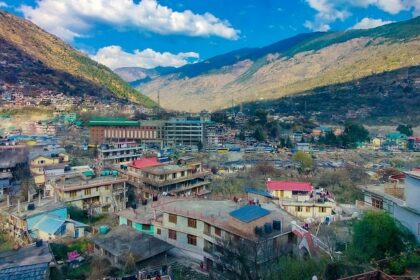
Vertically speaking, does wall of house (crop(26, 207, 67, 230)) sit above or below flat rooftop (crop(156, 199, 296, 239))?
below

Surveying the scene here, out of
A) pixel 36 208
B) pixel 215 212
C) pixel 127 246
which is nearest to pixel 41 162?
pixel 36 208

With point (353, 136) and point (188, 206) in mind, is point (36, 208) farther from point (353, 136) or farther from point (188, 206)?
point (353, 136)

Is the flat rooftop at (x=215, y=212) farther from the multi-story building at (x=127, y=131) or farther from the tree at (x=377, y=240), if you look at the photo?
the multi-story building at (x=127, y=131)

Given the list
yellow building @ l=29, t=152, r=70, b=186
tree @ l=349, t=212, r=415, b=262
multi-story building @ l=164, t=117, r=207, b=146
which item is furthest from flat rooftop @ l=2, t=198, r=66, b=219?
multi-story building @ l=164, t=117, r=207, b=146

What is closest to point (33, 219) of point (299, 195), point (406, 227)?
point (299, 195)

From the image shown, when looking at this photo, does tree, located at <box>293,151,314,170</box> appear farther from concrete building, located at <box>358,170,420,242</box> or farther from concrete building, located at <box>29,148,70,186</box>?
concrete building, located at <box>358,170,420,242</box>

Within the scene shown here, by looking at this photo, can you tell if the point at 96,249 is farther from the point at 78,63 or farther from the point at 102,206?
the point at 78,63
